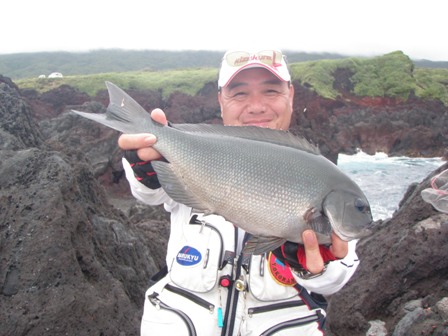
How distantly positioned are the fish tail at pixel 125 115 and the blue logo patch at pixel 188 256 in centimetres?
97

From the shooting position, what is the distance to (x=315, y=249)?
8.31ft

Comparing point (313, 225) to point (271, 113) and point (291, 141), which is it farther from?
point (271, 113)

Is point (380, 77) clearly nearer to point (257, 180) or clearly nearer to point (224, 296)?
point (224, 296)

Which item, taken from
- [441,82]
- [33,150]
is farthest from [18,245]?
[441,82]

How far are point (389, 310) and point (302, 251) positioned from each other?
3.53 metres

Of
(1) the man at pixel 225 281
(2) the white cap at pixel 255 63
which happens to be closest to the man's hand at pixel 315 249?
(1) the man at pixel 225 281

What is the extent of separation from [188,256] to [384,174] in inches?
917

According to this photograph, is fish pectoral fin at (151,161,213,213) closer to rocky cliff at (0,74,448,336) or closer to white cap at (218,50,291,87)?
white cap at (218,50,291,87)

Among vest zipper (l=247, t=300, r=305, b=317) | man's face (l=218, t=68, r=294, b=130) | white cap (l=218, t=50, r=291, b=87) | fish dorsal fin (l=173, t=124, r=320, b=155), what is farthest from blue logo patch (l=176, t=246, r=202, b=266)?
white cap (l=218, t=50, r=291, b=87)

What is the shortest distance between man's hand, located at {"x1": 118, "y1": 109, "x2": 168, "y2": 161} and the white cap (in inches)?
39.1

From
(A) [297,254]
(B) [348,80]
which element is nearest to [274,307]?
(A) [297,254]

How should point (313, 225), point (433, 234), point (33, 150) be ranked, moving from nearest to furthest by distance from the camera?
point (313, 225)
point (33, 150)
point (433, 234)

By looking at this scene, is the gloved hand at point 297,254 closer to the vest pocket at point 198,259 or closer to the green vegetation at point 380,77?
the vest pocket at point 198,259

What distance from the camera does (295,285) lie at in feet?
10.0
